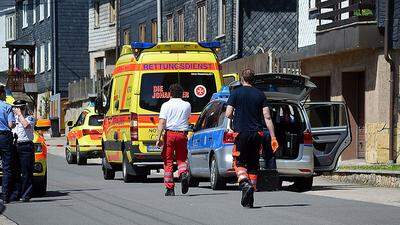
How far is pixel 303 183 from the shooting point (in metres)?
19.7

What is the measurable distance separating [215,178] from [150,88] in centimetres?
373

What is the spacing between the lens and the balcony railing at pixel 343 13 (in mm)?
27141

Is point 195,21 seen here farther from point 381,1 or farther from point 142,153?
point 142,153

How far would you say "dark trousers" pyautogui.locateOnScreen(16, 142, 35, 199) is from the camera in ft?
55.5

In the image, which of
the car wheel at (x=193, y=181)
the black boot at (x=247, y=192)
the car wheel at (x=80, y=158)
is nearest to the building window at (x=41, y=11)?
the car wheel at (x=80, y=158)

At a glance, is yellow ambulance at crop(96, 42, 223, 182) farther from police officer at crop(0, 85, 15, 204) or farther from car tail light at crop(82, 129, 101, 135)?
car tail light at crop(82, 129, 101, 135)

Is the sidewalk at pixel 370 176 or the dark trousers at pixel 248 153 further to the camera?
the sidewalk at pixel 370 176

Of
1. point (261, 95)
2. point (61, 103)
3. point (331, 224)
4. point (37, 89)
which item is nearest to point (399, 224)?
point (331, 224)

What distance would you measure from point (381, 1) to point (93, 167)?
32.7 feet

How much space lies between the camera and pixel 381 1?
2672 centimetres

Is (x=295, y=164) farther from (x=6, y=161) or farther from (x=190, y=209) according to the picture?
(x=6, y=161)

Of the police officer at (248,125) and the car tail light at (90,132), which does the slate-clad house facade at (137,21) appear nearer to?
the car tail light at (90,132)

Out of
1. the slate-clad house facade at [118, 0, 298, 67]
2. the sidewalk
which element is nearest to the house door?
the sidewalk

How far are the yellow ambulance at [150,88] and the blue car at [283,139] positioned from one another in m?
2.00
